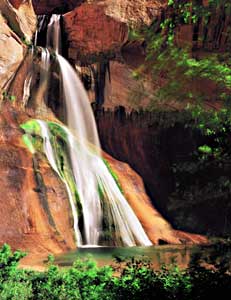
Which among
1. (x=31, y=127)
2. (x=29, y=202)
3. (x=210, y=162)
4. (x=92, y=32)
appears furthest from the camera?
(x=92, y=32)

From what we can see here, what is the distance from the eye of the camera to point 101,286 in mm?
4863

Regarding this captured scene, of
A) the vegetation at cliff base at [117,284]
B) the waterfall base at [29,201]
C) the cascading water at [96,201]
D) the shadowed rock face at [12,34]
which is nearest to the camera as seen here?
the vegetation at cliff base at [117,284]

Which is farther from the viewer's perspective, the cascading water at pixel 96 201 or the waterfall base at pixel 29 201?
the cascading water at pixel 96 201

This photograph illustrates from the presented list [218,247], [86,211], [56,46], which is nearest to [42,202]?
Answer: [86,211]

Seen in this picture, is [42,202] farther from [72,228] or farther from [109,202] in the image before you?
[109,202]

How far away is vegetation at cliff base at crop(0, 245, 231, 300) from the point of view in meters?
4.49

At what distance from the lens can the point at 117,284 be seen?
489 cm

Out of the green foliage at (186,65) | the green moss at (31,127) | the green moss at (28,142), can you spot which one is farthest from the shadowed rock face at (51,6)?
the green foliage at (186,65)

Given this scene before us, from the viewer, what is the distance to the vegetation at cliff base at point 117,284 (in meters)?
4.49

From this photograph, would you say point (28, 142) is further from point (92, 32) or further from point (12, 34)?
point (92, 32)

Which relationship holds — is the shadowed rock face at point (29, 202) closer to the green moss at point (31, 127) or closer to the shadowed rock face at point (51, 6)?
the green moss at point (31, 127)

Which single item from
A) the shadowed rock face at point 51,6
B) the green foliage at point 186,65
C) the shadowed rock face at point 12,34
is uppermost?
the shadowed rock face at point 51,6

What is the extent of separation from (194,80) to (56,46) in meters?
16.2

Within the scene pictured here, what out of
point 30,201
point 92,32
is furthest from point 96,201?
point 92,32
